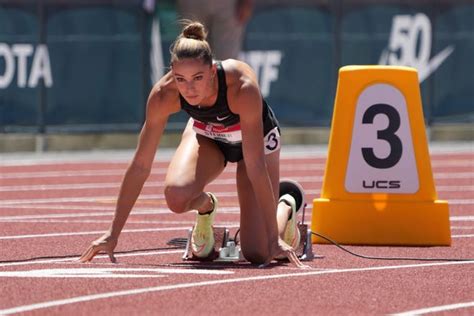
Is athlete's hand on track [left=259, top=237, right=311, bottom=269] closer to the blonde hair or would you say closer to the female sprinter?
the female sprinter

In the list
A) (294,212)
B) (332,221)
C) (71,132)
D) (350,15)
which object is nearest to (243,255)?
(294,212)

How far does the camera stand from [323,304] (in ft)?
24.7

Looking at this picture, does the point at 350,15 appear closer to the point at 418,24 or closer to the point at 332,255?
the point at 418,24

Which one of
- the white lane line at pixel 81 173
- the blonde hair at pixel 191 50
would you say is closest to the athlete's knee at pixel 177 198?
the blonde hair at pixel 191 50

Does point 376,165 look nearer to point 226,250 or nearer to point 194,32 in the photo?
point 226,250

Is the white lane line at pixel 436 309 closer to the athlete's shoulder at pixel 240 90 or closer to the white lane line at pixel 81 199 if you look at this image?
the athlete's shoulder at pixel 240 90

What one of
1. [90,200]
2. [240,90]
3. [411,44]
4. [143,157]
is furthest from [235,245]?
→ [411,44]

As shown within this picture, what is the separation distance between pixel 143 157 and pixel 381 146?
7.89 feet

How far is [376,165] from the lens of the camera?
11.0 metres

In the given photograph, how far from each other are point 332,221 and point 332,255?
3.11ft

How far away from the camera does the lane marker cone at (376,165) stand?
35.7 feet

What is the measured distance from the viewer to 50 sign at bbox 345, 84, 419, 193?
432 inches

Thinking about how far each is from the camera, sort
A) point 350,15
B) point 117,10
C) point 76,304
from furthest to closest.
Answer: point 350,15 → point 117,10 → point 76,304

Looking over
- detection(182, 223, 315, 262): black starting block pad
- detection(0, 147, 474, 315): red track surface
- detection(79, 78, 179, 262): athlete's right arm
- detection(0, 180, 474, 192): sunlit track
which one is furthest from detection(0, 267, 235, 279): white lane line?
detection(0, 180, 474, 192): sunlit track
